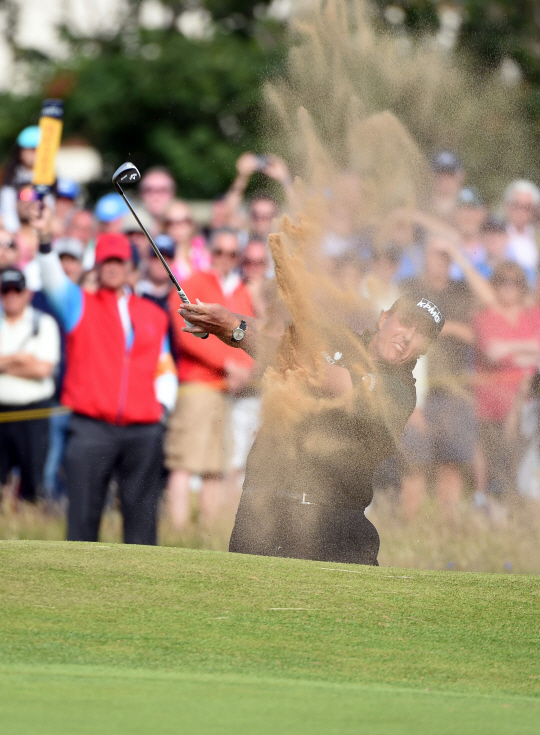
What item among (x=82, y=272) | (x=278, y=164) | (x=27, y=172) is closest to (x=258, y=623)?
(x=278, y=164)

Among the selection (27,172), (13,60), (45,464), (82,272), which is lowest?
(45,464)

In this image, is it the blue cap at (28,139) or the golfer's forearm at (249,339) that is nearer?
the golfer's forearm at (249,339)

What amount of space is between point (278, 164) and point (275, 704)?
17.6ft

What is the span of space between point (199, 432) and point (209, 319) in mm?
2938

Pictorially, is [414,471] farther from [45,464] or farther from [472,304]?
[45,464]

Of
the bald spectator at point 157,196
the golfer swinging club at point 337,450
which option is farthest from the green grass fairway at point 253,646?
the bald spectator at point 157,196

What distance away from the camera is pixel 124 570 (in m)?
7.29

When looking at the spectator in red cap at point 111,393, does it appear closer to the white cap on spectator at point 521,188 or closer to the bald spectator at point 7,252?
the bald spectator at point 7,252

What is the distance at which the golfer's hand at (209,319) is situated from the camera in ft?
26.0

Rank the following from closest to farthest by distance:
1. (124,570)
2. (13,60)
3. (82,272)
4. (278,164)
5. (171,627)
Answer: (171,627)
(124,570)
(278,164)
(82,272)
(13,60)

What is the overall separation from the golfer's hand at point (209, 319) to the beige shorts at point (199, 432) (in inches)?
107

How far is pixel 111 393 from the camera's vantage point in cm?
1019

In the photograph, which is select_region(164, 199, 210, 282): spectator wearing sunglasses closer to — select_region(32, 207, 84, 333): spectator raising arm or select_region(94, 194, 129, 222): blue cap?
select_region(94, 194, 129, 222): blue cap

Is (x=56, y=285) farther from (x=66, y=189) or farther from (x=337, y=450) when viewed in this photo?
(x=66, y=189)
